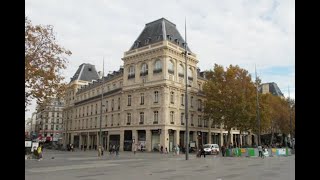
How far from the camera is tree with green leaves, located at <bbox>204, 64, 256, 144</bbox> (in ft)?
172

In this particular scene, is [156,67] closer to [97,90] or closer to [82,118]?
[97,90]

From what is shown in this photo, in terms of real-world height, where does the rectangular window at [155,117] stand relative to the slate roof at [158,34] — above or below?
below

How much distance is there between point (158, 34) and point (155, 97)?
11.5 meters

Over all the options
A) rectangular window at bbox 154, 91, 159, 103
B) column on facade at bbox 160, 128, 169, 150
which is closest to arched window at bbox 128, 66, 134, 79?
rectangular window at bbox 154, 91, 159, 103

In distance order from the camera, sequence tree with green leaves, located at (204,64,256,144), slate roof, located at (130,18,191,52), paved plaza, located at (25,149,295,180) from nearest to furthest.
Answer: paved plaza, located at (25,149,295,180), tree with green leaves, located at (204,64,256,144), slate roof, located at (130,18,191,52)

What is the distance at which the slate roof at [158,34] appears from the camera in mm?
57094

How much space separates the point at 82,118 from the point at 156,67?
32.3m

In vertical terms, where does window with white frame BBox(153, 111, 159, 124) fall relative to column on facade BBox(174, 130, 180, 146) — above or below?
above

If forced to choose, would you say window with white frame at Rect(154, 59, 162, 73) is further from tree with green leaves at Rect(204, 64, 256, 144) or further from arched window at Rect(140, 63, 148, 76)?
tree with green leaves at Rect(204, 64, 256, 144)

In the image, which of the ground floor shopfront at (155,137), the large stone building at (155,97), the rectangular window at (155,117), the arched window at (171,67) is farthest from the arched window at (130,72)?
the ground floor shopfront at (155,137)

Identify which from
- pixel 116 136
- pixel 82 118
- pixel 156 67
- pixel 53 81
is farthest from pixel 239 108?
pixel 82 118

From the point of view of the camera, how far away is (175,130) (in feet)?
178

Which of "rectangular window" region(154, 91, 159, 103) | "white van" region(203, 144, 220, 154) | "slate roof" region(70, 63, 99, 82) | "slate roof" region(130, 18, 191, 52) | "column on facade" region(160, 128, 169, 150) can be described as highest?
"slate roof" region(130, 18, 191, 52)

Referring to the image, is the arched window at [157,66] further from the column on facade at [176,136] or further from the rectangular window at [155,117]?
the column on facade at [176,136]
